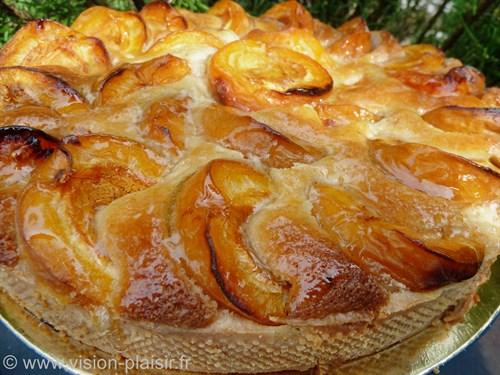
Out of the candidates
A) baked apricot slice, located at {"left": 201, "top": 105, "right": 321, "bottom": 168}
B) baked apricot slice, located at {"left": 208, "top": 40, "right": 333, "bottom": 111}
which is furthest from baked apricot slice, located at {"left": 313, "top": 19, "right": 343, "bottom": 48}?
baked apricot slice, located at {"left": 201, "top": 105, "right": 321, "bottom": 168}

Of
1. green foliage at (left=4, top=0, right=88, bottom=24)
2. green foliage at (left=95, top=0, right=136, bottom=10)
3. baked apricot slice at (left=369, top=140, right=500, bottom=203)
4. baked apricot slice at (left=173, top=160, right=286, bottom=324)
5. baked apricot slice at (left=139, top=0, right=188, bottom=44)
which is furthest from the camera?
green foliage at (left=95, top=0, right=136, bottom=10)

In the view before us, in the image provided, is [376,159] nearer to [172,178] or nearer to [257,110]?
[257,110]

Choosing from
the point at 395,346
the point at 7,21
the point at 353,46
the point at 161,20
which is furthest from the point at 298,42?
the point at 7,21

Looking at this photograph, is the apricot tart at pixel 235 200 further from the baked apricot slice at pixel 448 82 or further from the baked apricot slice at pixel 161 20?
the baked apricot slice at pixel 161 20

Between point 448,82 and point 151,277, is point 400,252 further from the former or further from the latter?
point 448,82

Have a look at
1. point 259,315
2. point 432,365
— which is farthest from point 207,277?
point 432,365

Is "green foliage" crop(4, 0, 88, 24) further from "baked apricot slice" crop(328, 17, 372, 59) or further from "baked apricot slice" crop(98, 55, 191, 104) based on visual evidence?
"baked apricot slice" crop(328, 17, 372, 59)

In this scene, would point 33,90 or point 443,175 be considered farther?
point 33,90
